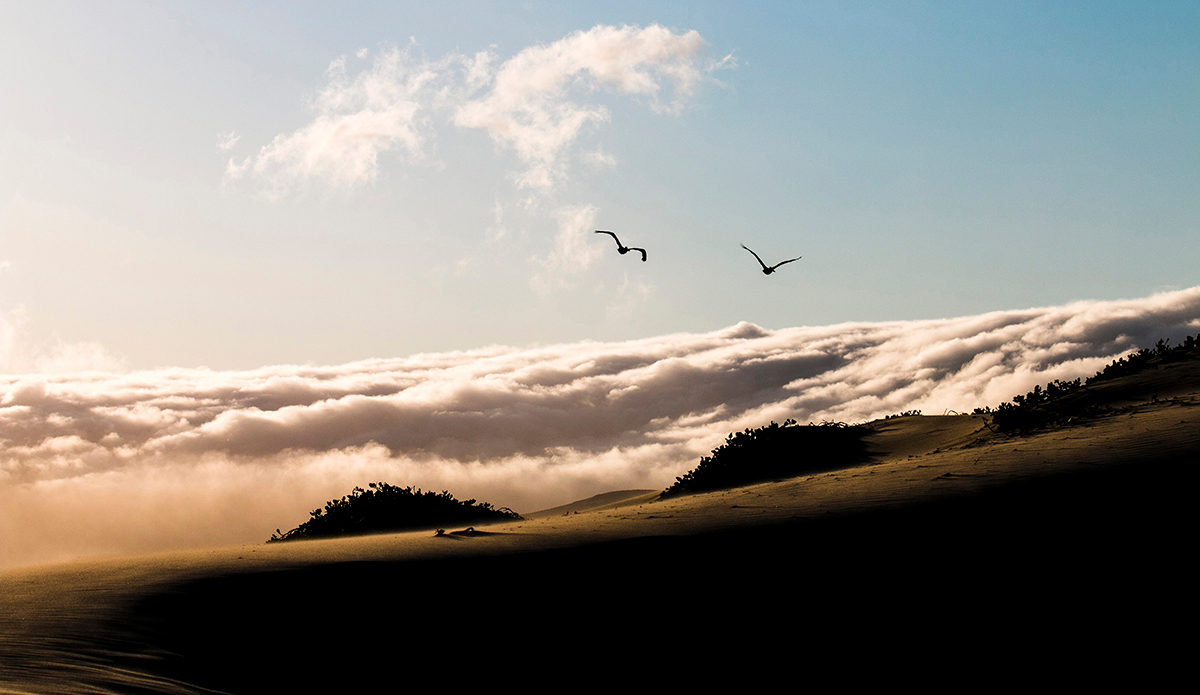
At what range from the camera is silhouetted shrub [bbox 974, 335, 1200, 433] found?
18594 millimetres

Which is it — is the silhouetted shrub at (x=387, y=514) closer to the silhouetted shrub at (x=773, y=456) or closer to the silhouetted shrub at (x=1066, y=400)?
the silhouetted shrub at (x=773, y=456)

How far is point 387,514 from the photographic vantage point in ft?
65.3

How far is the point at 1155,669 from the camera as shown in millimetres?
8859

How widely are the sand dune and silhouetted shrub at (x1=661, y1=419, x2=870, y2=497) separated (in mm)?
6770

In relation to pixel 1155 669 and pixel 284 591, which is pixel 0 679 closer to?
pixel 284 591

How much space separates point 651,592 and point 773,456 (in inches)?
457

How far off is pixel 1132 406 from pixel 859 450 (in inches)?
229

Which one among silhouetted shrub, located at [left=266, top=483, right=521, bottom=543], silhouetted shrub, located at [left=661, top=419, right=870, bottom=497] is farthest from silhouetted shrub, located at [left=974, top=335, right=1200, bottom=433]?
silhouetted shrub, located at [left=266, top=483, right=521, bottom=543]

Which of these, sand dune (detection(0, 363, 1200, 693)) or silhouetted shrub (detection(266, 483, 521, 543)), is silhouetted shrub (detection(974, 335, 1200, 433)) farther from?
silhouetted shrub (detection(266, 483, 521, 543))

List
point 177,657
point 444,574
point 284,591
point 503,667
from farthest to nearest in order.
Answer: point 444,574 < point 284,591 < point 503,667 < point 177,657

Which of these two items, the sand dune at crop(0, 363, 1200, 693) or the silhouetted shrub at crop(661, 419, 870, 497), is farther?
the silhouetted shrub at crop(661, 419, 870, 497)

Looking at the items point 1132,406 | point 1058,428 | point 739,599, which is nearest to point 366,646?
point 739,599

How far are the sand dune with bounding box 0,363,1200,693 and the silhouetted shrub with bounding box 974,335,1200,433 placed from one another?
4.80 m

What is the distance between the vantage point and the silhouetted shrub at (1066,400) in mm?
18594
